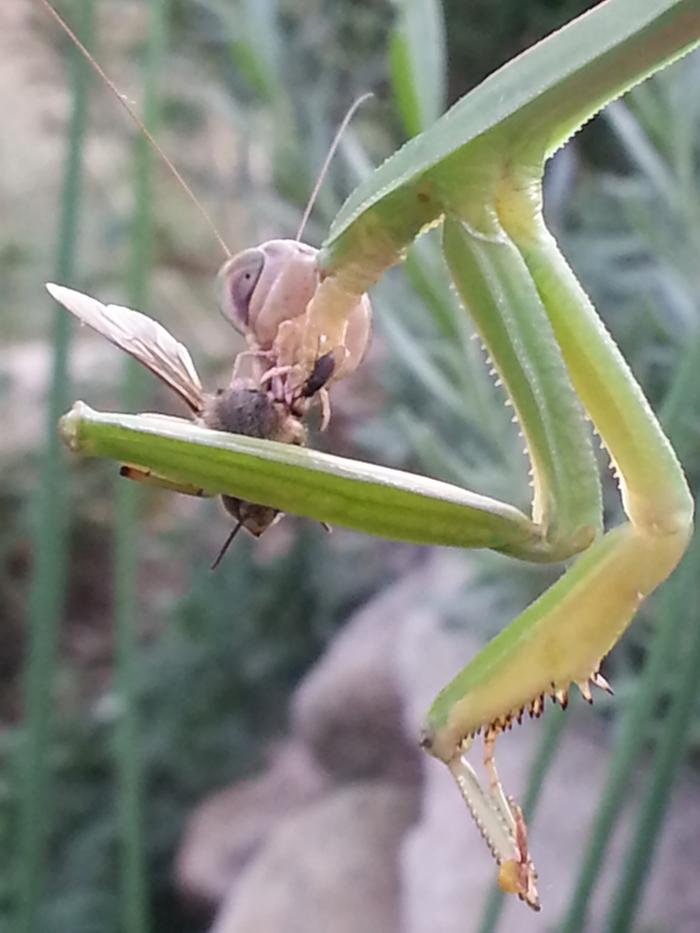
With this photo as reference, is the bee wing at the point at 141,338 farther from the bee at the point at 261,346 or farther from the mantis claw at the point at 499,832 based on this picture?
the mantis claw at the point at 499,832

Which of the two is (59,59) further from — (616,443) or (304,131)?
(616,443)

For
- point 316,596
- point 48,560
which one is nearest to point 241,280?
point 48,560

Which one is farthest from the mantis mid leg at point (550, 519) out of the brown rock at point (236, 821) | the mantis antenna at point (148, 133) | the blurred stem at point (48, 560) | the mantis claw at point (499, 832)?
the brown rock at point (236, 821)

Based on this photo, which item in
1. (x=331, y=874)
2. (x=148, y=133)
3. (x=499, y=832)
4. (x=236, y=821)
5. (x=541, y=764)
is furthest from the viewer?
(x=236, y=821)

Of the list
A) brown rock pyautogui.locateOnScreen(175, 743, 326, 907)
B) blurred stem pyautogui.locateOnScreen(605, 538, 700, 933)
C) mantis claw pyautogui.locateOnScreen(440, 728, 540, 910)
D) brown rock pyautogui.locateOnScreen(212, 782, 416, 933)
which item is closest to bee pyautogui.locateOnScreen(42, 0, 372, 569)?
mantis claw pyautogui.locateOnScreen(440, 728, 540, 910)

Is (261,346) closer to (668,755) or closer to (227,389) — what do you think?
(227,389)

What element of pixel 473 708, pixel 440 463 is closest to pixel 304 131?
pixel 440 463

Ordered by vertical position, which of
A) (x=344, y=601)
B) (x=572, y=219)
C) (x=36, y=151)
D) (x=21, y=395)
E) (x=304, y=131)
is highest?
(x=36, y=151)
